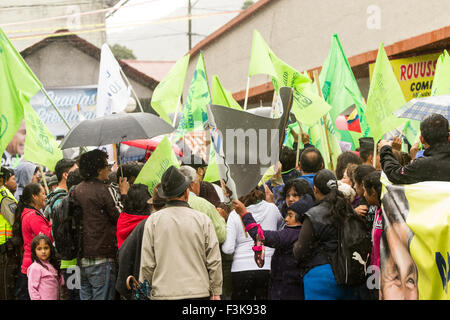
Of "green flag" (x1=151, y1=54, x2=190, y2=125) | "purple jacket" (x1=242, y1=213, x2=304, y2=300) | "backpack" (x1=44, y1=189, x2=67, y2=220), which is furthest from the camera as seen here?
"green flag" (x1=151, y1=54, x2=190, y2=125)

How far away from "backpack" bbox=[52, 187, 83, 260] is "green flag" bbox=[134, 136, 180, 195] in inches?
28.5

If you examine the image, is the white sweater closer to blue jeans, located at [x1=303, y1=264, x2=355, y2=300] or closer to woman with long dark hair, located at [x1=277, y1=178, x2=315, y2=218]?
woman with long dark hair, located at [x1=277, y1=178, x2=315, y2=218]

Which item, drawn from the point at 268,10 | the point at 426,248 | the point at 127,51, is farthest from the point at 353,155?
the point at 127,51

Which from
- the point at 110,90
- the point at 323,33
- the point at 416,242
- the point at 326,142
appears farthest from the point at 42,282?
the point at 323,33

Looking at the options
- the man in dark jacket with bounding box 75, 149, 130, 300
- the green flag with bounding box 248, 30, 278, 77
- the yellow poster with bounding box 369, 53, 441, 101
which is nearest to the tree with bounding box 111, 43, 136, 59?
the yellow poster with bounding box 369, 53, 441, 101

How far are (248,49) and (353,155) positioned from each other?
14.8 m

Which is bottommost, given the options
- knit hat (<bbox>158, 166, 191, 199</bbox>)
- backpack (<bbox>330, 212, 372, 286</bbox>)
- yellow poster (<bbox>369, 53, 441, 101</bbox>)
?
backpack (<bbox>330, 212, 372, 286</bbox>)

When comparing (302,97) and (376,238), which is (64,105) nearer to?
(302,97)

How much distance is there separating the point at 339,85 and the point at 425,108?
261 centimetres

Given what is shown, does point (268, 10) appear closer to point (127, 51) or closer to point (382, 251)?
point (382, 251)

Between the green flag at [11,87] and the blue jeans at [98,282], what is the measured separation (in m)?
1.56

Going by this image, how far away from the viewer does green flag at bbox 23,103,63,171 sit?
7.55m

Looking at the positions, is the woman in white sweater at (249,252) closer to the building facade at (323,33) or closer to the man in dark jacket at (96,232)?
the man in dark jacket at (96,232)

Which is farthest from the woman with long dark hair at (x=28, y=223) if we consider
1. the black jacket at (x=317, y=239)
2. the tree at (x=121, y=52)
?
the tree at (x=121, y=52)
